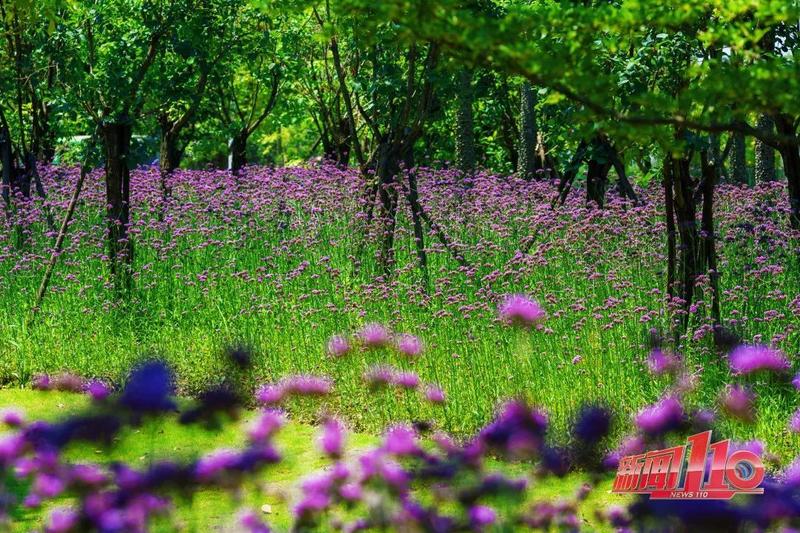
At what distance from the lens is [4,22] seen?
11414 mm

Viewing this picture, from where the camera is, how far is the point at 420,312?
7.32m

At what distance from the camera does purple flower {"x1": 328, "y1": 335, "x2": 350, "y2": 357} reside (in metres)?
6.36

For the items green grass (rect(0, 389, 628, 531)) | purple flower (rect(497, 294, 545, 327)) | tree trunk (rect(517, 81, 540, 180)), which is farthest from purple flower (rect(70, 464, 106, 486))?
tree trunk (rect(517, 81, 540, 180))

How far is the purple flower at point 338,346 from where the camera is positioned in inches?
251

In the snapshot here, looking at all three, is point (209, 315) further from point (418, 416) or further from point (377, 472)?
point (377, 472)

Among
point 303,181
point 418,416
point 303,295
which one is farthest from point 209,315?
point 303,181

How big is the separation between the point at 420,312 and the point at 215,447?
2.02m

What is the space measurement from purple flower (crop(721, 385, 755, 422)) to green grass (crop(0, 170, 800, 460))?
0.10m

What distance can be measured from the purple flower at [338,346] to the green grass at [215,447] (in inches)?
19.1

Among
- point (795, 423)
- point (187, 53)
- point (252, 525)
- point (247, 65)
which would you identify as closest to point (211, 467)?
point (252, 525)

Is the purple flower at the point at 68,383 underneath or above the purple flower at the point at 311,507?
underneath

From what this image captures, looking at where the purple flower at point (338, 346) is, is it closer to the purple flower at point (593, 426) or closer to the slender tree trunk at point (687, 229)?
the slender tree trunk at point (687, 229)

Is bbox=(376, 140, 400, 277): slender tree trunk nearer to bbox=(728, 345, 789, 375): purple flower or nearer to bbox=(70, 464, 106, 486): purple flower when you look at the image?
bbox=(728, 345, 789, 375): purple flower

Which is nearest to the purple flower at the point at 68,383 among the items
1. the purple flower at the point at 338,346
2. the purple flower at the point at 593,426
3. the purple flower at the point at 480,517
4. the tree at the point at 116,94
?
the tree at the point at 116,94
